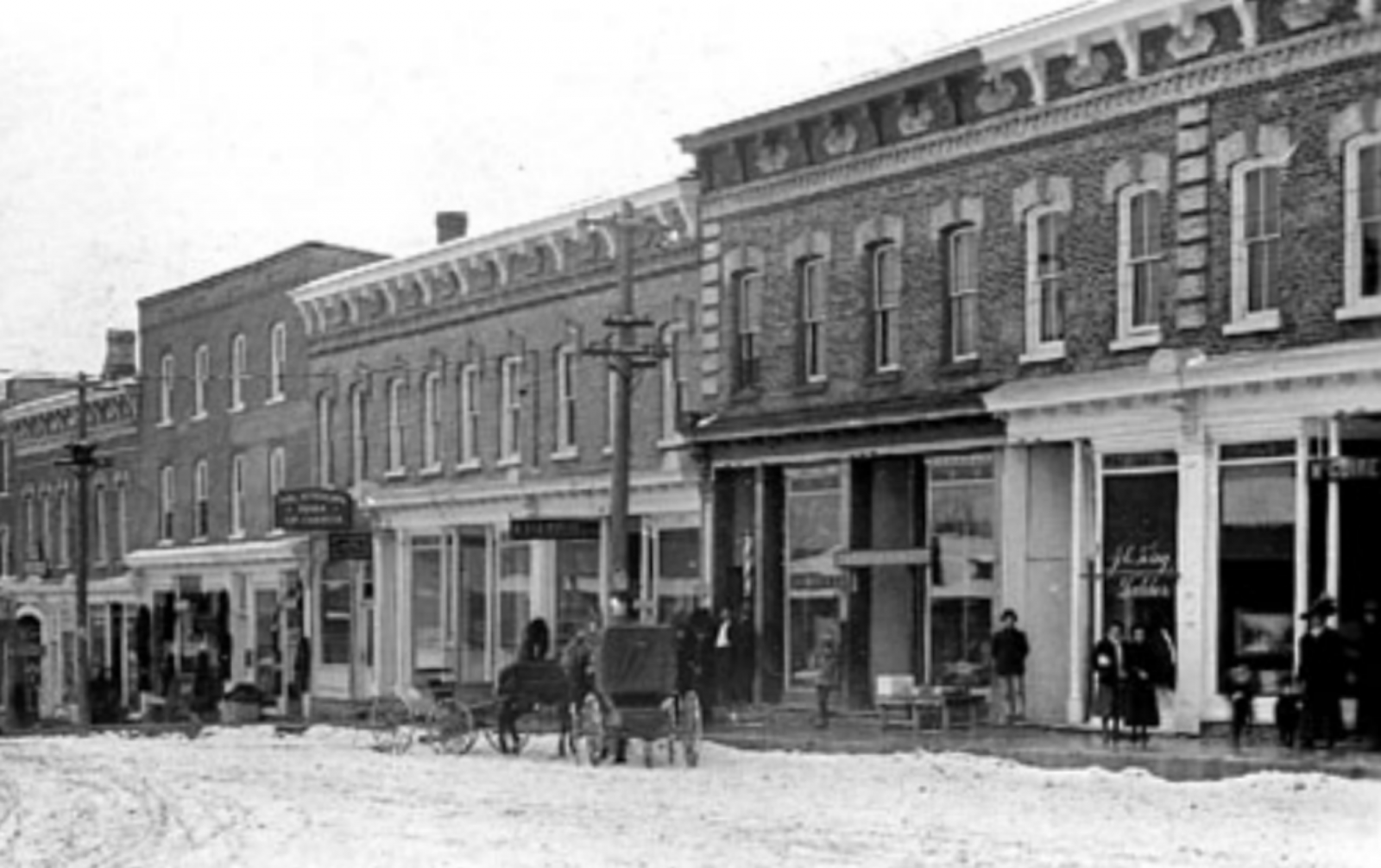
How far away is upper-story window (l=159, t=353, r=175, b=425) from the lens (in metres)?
56.0

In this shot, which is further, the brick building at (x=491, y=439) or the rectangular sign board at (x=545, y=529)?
the brick building at (x=491, y=439)

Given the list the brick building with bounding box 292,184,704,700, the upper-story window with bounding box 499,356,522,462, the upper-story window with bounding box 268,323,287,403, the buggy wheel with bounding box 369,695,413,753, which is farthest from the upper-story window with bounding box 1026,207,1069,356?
the upper-story window with bounding box 268,323,287,403

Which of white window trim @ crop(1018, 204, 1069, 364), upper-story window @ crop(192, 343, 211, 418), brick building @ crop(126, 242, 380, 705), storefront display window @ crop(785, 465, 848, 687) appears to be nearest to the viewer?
white window trim @ crop(1018, 204, 1069, 364)

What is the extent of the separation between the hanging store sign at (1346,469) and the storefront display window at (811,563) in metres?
9.28

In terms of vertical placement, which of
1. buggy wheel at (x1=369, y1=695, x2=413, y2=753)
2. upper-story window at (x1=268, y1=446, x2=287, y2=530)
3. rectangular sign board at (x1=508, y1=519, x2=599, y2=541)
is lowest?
buggy wheel at (x1=369, y1=695, x2=413, y2=753)

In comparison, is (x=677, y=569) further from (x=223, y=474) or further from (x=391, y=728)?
(x=223, y=474)

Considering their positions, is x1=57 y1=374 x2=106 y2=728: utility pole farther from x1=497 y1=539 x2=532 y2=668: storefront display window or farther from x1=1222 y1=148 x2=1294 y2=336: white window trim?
x1=1222 y1=148 x2=1294 y2=336: white window trim

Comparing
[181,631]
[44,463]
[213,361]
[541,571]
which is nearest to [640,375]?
[541,571]

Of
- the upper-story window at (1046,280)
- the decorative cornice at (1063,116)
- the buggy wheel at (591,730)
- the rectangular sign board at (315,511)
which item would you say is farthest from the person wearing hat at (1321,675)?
the rectangular sign board at (315,511)

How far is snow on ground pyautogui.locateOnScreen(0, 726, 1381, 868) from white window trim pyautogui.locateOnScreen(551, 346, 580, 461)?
42.4 feet

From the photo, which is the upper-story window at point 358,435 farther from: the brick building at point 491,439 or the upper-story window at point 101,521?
the upper-story window at point 101,521

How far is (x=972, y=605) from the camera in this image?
2923cm

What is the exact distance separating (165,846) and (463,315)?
25.0 metres

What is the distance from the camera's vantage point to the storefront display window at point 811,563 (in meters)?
31.8
